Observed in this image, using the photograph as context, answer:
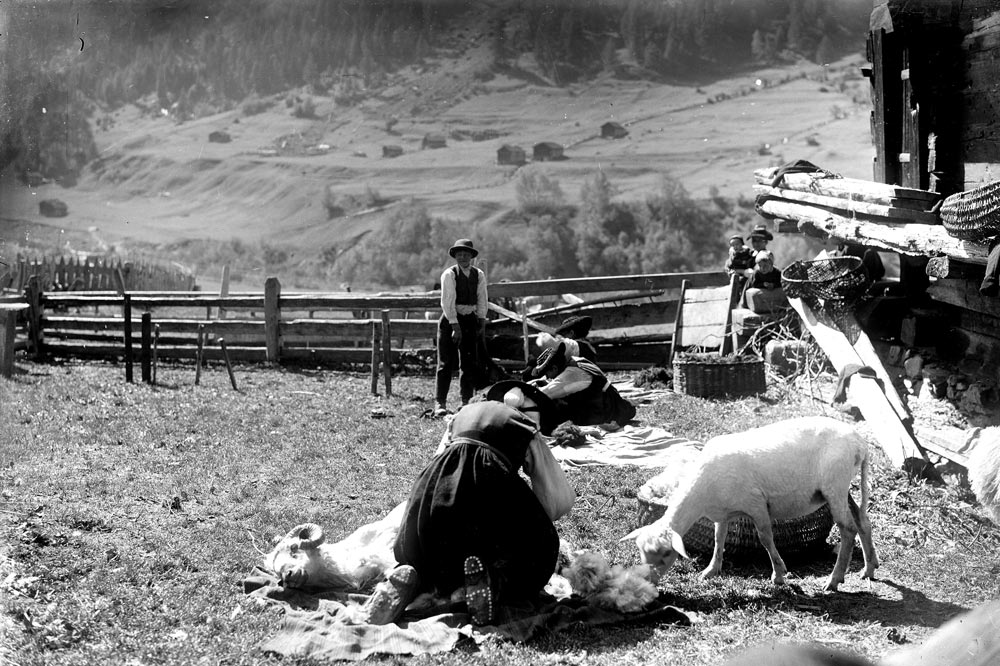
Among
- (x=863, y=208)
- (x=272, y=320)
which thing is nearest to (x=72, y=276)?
(x=272, y=320)

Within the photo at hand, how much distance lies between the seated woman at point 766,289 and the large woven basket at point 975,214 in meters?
5.43

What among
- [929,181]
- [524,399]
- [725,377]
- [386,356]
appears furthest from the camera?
[386,356]

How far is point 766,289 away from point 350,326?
24.3ft

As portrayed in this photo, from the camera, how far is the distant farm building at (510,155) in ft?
223

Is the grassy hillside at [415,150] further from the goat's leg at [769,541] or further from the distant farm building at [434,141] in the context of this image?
the goat's leg at [769,541]

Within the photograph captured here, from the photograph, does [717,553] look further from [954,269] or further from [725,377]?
[725,377]

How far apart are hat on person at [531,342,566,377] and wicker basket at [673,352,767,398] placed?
2.75 m

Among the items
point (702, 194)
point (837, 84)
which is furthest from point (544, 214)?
point (837, 84)

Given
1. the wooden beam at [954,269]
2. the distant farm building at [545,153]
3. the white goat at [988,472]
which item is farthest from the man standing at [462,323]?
the distant farm building at [545,153]

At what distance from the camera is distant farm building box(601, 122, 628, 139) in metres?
70.6

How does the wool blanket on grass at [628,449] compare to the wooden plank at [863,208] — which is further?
the wooden plank at [863,208]

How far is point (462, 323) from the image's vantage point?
38.9 feet

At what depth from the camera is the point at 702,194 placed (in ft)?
204

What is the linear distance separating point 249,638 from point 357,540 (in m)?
1.24
